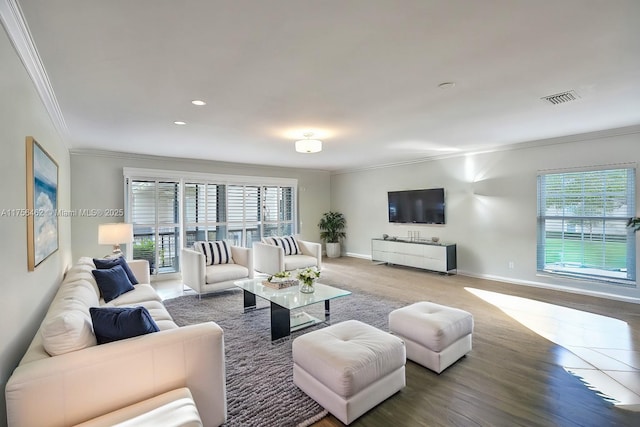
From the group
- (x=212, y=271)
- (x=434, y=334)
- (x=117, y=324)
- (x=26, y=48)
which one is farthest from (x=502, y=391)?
(x=26, y=48)

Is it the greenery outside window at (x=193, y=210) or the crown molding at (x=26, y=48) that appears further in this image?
the greenery outside window at (x=193, y=210)

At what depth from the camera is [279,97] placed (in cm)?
290

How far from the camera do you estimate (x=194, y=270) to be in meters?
4.66

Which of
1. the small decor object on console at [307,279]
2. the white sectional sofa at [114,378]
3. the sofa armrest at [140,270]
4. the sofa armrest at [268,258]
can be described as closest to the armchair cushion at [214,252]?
the sofa armrest at [268,258]

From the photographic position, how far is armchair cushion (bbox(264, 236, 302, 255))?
617 centimetres

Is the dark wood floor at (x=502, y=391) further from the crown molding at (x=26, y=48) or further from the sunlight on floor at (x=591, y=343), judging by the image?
the crown molding at (x=26, y=48)

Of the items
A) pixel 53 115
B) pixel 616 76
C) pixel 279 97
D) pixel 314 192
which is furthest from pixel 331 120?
pixel 314 192

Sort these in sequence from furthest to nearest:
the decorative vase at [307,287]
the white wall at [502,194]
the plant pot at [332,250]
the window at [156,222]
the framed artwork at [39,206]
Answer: the plant pot at [332,250] → the window at [156,222] → the white wall at [502,194] → the decorative vase at [307,287] → the framed artwork at [39,206]

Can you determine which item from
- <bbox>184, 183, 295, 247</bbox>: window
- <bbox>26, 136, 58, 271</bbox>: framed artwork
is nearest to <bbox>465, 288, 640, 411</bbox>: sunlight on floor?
<bbox>26, 136, 58, 271</bbox>: framed artwork

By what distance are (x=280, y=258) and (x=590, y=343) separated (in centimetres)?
430

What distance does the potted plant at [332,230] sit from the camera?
27.3ft

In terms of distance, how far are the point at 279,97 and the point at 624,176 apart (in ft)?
16.1

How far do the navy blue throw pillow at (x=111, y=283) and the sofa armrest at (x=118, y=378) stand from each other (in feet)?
5.82

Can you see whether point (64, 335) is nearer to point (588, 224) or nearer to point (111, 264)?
point (111, 264)
